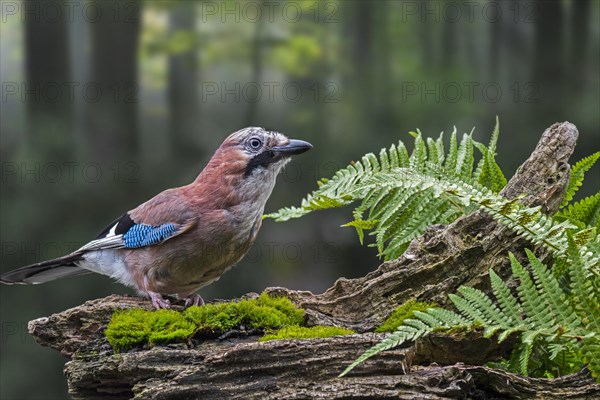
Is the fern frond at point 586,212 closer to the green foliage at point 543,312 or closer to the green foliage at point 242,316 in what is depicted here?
the green foliage at point 543,312

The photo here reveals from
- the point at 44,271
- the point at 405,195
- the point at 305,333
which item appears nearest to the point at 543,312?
the point at 305,333

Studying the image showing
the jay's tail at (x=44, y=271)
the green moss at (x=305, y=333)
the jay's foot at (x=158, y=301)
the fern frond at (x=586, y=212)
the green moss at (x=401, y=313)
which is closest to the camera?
the green moss at (x=305, y=333)

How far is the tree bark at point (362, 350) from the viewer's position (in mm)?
2729

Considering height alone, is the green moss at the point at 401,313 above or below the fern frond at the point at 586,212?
below

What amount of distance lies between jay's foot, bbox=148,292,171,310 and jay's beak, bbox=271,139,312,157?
1058mm

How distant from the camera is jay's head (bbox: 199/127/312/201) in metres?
4.31

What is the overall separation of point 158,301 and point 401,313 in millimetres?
1416

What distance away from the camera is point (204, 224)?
13.8 ft

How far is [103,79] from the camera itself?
315 inches

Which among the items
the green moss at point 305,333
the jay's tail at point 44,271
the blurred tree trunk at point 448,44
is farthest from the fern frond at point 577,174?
the blurred tree trunk at point 448,44

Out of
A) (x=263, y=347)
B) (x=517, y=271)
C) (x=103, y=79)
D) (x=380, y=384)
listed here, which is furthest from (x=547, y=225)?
(x=103, y=79)

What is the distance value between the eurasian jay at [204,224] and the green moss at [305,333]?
1.17 metres

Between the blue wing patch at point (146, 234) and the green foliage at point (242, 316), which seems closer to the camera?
the green foliage at point (242, 316)

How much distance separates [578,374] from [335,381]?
95 cm
